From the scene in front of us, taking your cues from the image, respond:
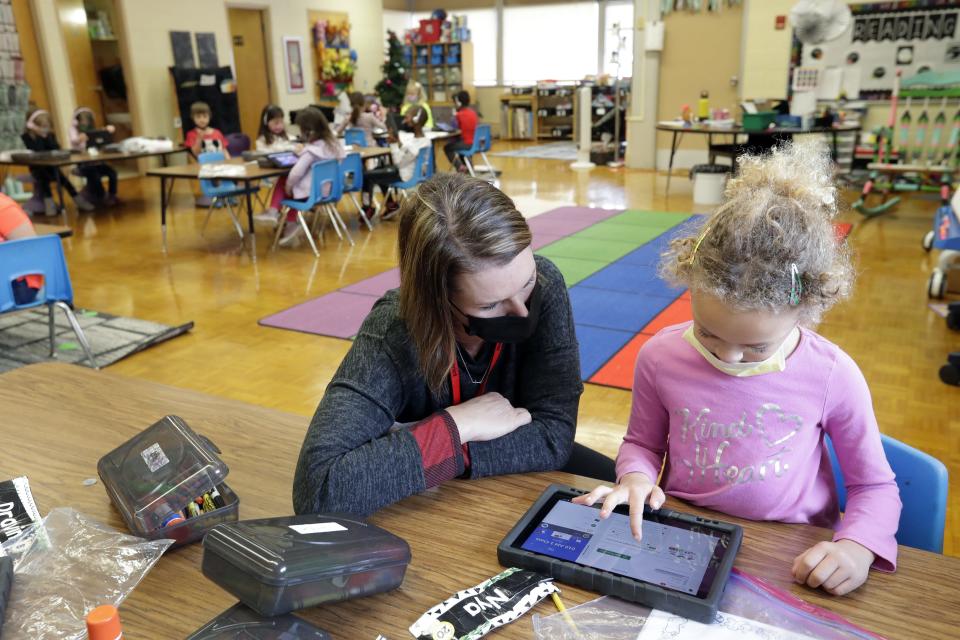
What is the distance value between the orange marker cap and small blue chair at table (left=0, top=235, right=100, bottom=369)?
2714 millimetres

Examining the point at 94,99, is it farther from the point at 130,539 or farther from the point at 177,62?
the point at 130,539

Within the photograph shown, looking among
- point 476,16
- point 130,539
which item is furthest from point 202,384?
point 476,16

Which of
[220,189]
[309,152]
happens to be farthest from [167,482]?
Answer: [220,189]

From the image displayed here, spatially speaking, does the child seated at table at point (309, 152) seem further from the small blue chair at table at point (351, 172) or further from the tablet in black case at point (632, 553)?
the tablet in black case at point (632, 553)

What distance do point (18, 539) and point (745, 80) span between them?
9.40 meters

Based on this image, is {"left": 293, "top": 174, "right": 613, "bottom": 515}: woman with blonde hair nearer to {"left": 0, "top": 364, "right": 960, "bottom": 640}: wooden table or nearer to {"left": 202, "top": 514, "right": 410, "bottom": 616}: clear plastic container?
{"left": 0, "top": 364, "right": 960, "bottom": 640}: wooden table

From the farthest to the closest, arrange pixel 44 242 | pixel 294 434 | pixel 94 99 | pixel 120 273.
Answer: pixel 94 99 → pixel 120 273 → pixel 44 242 → pixel 294 434

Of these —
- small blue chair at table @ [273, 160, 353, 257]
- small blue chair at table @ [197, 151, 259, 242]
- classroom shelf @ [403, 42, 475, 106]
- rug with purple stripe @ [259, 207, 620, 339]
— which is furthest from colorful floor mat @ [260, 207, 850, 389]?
classroom shelf @ [403, 42, 475, 106]

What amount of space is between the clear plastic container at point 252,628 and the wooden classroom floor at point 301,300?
576 millimetres

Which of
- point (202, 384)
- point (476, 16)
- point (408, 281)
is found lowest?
point (202, 384)

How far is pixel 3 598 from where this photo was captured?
902 millimetres

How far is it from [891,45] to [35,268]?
8559 mm

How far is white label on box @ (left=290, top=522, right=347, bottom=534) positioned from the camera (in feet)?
2.88

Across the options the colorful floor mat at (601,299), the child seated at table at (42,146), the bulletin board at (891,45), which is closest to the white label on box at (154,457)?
the colorful floor mat at (601,299)
